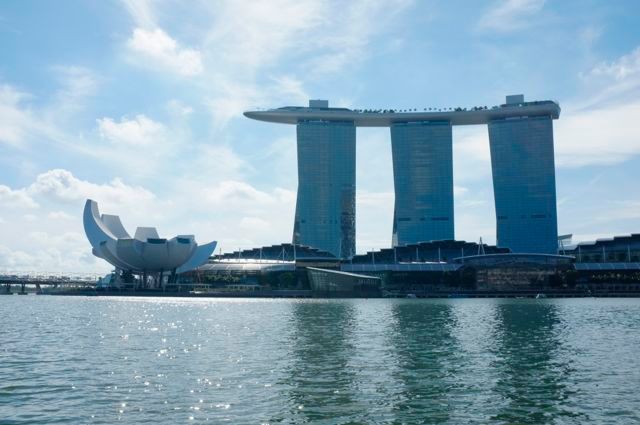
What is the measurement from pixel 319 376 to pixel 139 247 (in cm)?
13142

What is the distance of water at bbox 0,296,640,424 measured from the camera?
21.0 m

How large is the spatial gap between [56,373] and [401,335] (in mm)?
23511

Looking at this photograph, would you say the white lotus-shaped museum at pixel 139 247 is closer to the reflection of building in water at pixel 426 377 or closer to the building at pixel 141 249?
the building at pixel 141 249

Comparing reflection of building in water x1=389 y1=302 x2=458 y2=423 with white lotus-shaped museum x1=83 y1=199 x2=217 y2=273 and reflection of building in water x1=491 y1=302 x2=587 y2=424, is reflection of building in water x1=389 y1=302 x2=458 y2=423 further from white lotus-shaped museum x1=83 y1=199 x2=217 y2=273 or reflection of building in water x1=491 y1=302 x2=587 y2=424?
white lotus-shaped museum x1=83 y1=199 x2=217 y2=273

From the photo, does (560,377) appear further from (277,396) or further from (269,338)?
A: (269,338)

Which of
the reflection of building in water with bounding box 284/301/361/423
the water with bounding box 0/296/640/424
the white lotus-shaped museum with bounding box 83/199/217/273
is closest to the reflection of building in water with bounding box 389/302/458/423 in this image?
the water with bounding box 0/296/640/424

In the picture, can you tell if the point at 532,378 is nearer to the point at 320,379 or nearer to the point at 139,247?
the point at 320,379

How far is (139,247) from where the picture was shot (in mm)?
152875

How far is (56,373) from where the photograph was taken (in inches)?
1119

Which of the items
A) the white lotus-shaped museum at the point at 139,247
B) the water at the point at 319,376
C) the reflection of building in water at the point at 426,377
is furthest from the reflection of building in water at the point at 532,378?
the white lotus-shaped museum at the point at 139,247

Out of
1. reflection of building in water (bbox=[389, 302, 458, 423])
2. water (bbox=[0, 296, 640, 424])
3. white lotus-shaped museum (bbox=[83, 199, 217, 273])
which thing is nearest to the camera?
water (bbox=[0, 296, 640, 424])

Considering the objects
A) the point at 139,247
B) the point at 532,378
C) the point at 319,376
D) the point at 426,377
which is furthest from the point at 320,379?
the point at 139,247

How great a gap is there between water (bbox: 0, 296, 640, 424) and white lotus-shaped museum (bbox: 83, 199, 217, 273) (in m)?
107

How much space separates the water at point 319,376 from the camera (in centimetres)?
2105
